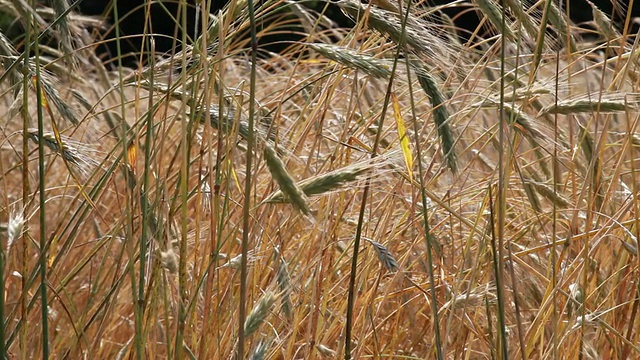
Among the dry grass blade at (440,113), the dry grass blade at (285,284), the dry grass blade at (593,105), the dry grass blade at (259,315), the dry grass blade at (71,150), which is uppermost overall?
the dry grass blade at (71,150)

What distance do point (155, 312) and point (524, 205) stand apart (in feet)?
2.22

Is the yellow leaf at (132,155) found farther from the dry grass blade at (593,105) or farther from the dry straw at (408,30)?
the dry grass blade at (593,105)

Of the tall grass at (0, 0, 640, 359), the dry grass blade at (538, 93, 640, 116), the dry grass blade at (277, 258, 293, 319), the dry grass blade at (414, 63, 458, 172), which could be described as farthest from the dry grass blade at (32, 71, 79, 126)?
the dry grass blade at (538, 93, 640, 116)

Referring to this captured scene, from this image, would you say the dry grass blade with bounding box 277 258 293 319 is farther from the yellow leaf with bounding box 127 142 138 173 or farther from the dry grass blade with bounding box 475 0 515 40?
the dry grass blade with bounding box 475 0 515 40

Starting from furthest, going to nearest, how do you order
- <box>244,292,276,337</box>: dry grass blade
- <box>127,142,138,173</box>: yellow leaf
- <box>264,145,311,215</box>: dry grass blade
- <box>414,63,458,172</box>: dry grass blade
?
1. <box>127,142,138,173</box>: yellow leaf
2. <box>414,63,458,172</box>: dry grass blade
3. <box>244,292,276,337</box>: dry grass blade
4. <box>264,145,311,215</box>: dry grass blade

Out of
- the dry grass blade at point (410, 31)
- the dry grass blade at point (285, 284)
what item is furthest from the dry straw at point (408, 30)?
the dry grass blade at point (285, 284)

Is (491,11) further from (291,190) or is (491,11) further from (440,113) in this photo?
(291,190)

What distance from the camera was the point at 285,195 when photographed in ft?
2.77

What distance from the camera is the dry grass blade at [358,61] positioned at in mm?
1016

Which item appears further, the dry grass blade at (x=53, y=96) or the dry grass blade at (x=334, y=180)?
the dry grass blade at (x=53, y=96)

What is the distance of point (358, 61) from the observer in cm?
102

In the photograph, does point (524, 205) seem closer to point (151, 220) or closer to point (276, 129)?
point (276, 129)

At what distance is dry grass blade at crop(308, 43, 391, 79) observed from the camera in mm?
1016

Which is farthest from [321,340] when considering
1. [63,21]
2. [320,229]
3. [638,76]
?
[638,76]
